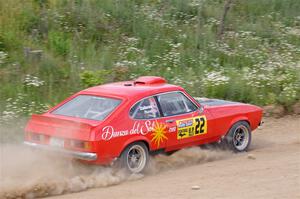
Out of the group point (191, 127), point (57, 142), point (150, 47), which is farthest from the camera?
point (150, 47)

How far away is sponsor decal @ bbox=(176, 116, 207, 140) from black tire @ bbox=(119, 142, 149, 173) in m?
0.77

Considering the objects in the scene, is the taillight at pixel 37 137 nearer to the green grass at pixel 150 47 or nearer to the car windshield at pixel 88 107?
the car windshield at pixel 88 107

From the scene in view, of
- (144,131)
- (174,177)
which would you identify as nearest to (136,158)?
(144,131)

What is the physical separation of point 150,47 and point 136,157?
791 cm

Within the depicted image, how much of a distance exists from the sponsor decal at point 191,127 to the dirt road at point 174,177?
33cm

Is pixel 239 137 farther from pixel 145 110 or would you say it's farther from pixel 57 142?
pixel 57 142

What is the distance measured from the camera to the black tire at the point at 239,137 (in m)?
10.8

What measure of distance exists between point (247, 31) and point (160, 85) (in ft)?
31.4

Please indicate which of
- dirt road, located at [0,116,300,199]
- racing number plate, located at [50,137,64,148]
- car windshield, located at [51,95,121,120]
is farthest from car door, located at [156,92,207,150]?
racing number plate, located at [50,137,64,148]

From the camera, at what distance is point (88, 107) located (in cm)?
953

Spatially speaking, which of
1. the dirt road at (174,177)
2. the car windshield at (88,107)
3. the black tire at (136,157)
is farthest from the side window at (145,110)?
the dirt road at (174,177)

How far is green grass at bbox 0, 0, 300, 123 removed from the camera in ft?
46.6

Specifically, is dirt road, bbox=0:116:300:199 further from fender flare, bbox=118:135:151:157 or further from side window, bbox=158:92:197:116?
side window, bbox=158:92:197:116

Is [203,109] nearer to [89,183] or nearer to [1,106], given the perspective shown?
[89,183]
